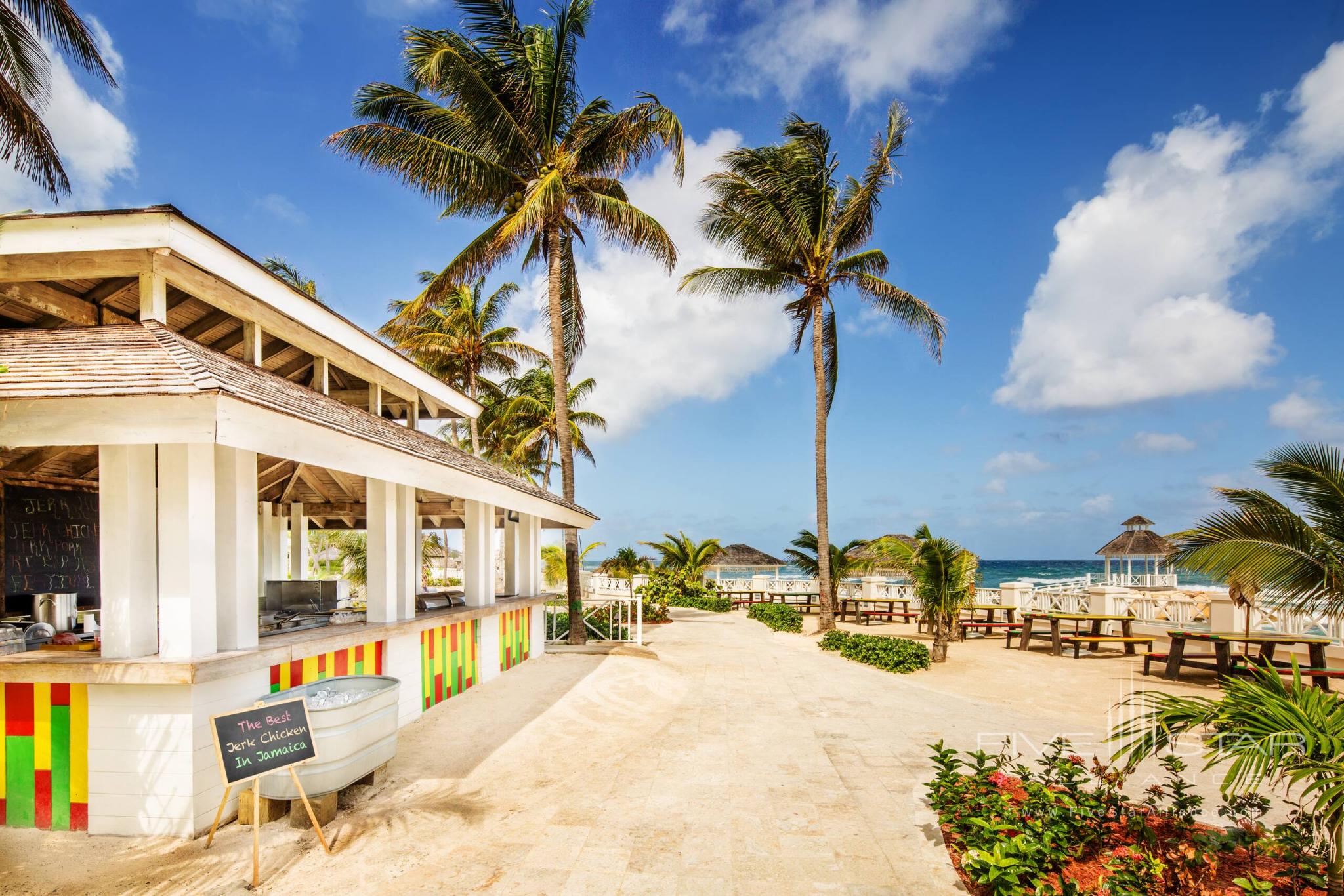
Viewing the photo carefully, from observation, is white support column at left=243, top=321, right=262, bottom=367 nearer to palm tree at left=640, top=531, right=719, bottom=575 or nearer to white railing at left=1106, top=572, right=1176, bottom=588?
palm tree at left=640, top=531, right=719, bottom=575

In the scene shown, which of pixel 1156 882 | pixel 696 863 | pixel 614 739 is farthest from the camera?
pixel 614 739

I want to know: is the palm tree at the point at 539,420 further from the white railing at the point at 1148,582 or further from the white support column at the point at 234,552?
the white railing at the point at 1148,582

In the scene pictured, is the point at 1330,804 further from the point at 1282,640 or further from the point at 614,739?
the point at 1282,640

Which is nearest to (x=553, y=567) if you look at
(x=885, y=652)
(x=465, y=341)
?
(x=465, y=341)

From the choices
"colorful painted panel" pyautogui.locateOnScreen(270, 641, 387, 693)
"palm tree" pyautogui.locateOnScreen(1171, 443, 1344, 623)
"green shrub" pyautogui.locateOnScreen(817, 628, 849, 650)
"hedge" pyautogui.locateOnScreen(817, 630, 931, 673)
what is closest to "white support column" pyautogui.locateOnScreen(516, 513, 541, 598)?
"colorful painted panel" pyautogui.locateOnScreen(270, 641, 387, 693)

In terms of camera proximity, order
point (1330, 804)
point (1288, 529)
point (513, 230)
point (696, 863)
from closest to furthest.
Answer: point (1330, 804), point (696, 863), point (1288, 529), point (513, 230)

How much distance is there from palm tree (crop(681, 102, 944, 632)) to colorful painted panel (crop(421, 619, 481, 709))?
9.98 metres

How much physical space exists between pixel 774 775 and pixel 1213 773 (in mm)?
4174

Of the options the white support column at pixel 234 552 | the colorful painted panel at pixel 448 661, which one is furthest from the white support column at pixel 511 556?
the white support column at pixel 234 552

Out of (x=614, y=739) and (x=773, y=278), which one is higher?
(x=773, y=278)

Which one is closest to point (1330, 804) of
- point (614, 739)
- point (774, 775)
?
point (774, 775)

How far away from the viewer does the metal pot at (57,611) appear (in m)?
7.17

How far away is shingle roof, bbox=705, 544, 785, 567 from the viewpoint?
29.7 metres

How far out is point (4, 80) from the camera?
10.1 metres
